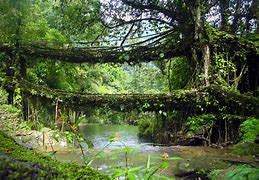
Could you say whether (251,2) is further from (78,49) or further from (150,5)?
(78,49)

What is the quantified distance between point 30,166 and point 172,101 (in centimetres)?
962

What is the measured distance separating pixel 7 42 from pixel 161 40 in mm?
4890

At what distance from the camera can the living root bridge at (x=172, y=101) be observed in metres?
10.0

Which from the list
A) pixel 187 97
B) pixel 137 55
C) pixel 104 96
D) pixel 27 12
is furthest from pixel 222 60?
pixel 27 12

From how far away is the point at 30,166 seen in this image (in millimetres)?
1230

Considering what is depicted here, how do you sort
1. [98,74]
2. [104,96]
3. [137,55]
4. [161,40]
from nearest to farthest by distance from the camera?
[104,96]
[137,55]
[161,40]
[98,74]

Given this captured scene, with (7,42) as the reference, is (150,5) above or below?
above

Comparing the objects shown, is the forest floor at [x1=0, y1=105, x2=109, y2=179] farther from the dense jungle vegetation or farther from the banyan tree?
the banyan tree

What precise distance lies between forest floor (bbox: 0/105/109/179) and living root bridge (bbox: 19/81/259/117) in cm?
794

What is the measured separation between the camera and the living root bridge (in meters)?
10.0

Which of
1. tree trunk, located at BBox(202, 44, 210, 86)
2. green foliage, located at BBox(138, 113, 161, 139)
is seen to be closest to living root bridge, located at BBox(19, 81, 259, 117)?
tree trunk, located at BBox(202, 44, 210, 86)

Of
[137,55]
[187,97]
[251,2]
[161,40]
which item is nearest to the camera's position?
[187,97]

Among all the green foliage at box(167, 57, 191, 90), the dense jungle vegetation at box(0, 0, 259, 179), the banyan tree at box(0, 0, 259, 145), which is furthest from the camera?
the green foliage at box(167, 57, 191, 90)

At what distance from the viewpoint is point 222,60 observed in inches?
450
